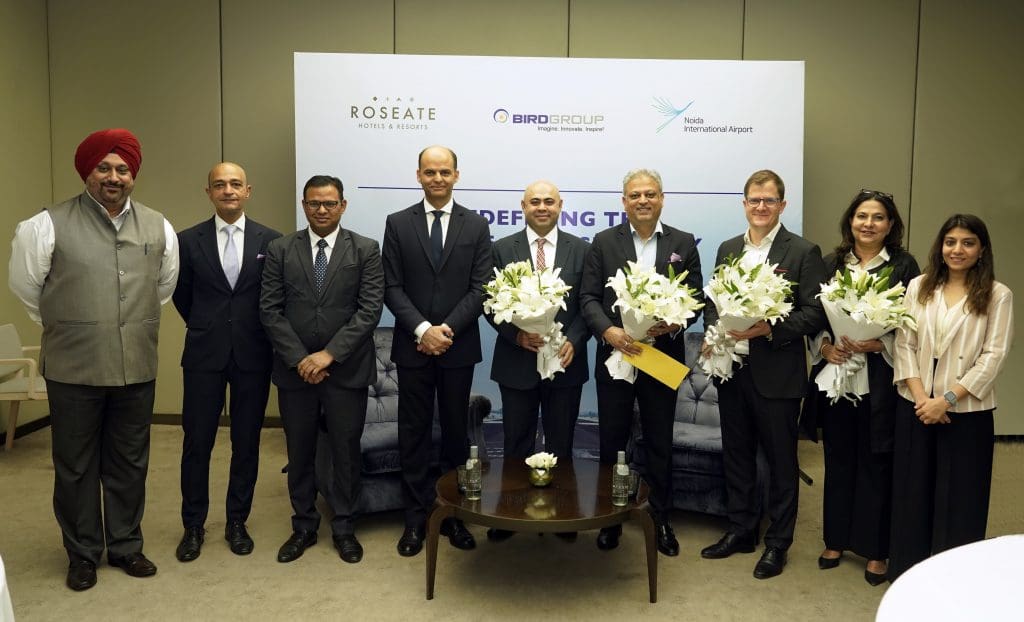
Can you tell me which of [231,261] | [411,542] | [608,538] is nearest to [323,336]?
[231,261]

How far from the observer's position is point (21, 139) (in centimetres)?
619

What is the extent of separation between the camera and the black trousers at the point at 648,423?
159 inches

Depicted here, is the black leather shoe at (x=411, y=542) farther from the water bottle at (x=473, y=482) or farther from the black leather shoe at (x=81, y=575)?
the black leather shoe at (x=81, y=575)

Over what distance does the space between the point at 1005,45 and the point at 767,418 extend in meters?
4.33

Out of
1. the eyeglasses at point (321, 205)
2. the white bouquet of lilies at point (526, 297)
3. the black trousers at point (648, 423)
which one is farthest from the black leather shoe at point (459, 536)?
the eyeglasses at point (321, 205)

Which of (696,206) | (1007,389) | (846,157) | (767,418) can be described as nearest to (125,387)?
(767,418)

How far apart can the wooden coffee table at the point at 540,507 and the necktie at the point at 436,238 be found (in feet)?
3.40

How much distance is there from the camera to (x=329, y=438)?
4062 millimetres

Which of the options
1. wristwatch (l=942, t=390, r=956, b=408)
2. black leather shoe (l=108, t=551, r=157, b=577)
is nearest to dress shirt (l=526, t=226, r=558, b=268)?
wristwatch (l=942, t=390, r=956, b=408)

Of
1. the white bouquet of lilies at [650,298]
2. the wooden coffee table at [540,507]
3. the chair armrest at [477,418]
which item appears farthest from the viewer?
the chair armrest at [477,418]

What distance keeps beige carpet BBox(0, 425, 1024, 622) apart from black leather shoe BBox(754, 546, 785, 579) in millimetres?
44

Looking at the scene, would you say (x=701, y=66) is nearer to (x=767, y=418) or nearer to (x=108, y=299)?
(x=767, y=418)

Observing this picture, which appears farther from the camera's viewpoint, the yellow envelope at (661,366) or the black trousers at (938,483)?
the yellow envelope at (661,366)

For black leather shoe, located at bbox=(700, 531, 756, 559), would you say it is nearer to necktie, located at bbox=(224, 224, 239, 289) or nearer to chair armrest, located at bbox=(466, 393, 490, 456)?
chair armrest, located at bbox=(466, 393, 490, 456)
